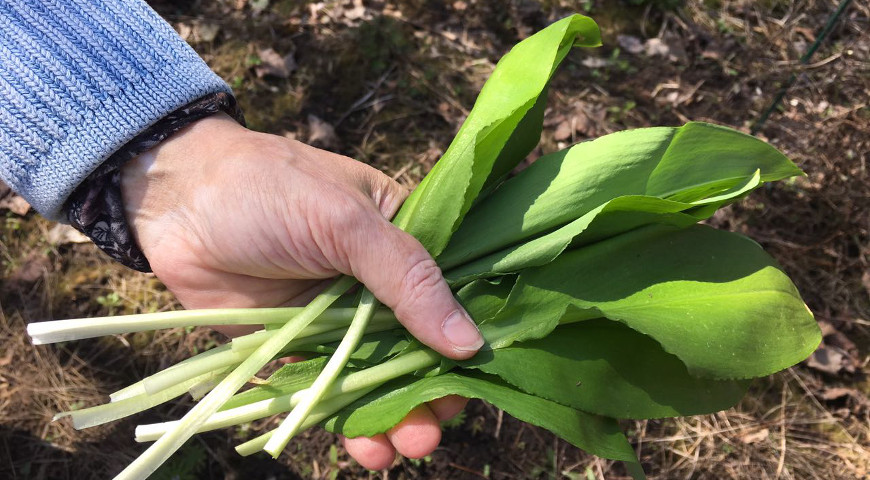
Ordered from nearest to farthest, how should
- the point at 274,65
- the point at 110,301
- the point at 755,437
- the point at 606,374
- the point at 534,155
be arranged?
1. the point at 606,374
2. the point at 755,437
3. the point at 110,301
4. the point at 534,155
5. the point at 274,65

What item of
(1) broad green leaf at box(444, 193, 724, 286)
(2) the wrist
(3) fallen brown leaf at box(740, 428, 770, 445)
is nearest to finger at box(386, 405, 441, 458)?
(1) broad green leaf at box(444, 193, 724, 286)

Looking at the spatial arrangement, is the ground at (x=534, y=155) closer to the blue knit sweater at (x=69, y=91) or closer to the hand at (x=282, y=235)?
the hand at (x=282, y=235)

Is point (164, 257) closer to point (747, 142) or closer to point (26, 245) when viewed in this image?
point (26, 245)

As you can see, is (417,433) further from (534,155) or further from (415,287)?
(534,155)

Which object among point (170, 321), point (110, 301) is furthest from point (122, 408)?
point (110, 301)

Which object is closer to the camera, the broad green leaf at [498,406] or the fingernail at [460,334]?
the broad green leaf at [498,406]

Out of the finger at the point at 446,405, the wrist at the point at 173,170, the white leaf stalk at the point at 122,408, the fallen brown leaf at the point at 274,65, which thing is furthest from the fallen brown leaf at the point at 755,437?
the fallen brown leaf at the point at 274,65

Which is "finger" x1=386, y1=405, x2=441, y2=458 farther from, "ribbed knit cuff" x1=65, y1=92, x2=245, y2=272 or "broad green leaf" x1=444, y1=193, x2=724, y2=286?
"ribbed knit cuff" x1=65, y1=92, x2=245, y2=272
